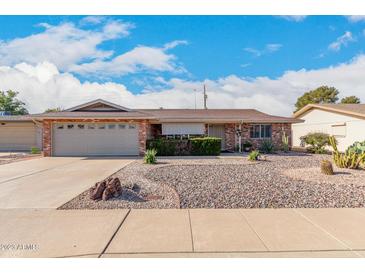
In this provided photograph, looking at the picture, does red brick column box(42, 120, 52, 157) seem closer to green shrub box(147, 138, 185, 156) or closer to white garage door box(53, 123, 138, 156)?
white garage door box(53, 123, 138, 156)

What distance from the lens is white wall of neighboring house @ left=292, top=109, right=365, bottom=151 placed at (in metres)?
18.2

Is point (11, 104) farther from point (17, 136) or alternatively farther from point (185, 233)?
point (185, 233)

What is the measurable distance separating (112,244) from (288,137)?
18.1 meters

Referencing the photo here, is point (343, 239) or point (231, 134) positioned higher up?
point (231, 134)

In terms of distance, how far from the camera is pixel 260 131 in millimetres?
19281

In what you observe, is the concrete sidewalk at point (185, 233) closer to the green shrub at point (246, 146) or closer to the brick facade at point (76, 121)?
the brick facade at point (76, 121)

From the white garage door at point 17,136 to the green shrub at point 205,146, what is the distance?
47.5ft

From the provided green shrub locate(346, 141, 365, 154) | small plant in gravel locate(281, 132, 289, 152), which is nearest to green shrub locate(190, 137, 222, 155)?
small plant in gravel locate(281, 132, 289, 152)

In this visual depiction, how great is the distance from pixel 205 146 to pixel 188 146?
1.14 m

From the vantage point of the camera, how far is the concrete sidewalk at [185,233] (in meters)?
3.39

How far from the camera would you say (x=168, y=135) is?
1805 cm
